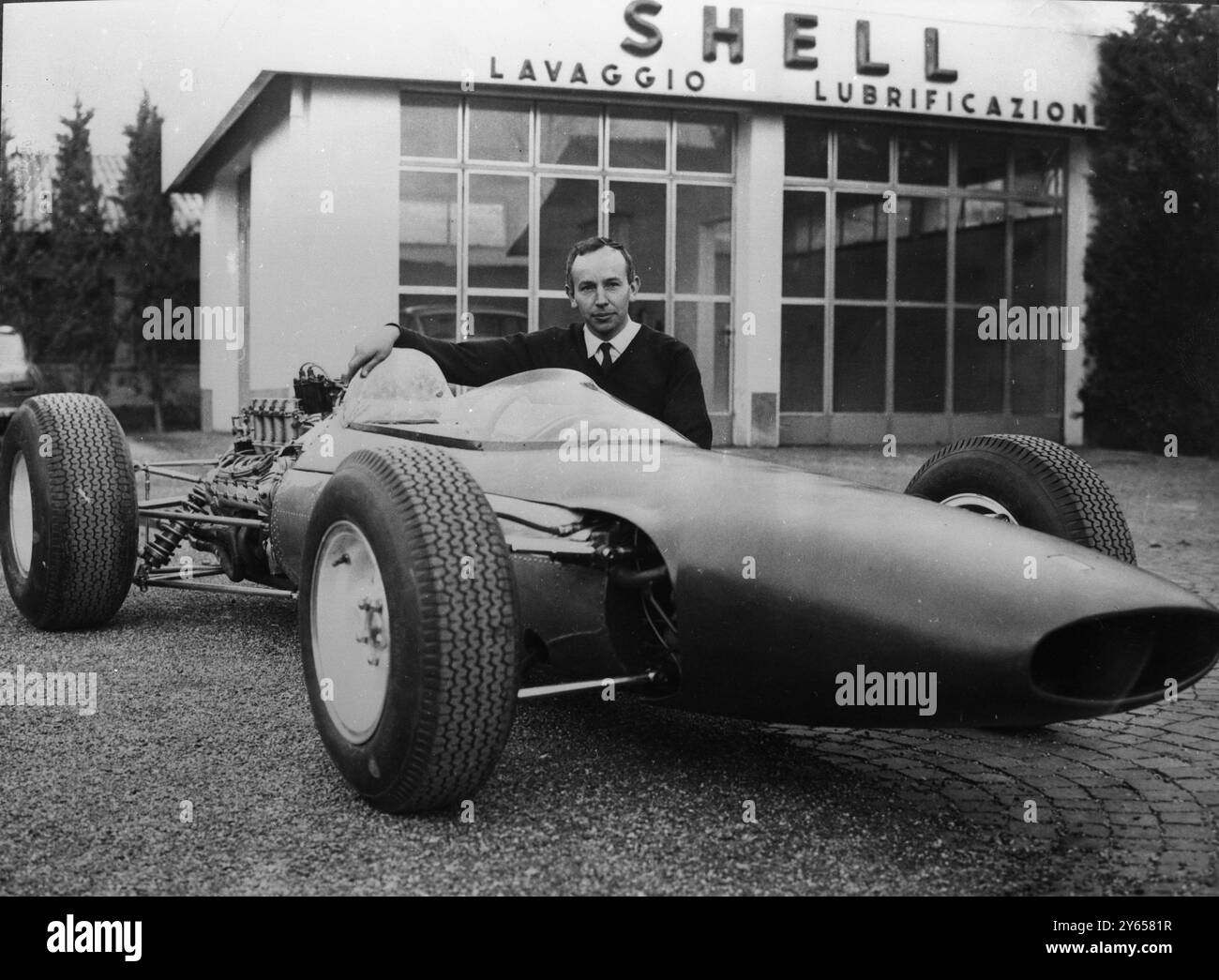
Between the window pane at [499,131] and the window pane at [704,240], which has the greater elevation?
the window pane at [499,131]

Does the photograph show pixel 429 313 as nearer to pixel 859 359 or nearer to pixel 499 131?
pixel 499 131

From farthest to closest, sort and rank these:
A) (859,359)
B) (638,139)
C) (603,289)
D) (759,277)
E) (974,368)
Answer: (974,368) → (859,359) → (759,277) → (638,139) → (603,289)

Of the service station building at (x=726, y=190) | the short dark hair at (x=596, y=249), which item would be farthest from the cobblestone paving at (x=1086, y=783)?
the service station building at (x=726, y=190)

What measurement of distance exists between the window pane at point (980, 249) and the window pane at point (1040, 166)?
496 millimetres

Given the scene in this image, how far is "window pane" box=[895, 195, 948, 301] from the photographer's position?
1836cm

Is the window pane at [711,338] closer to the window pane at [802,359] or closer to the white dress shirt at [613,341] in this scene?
the window pane at [802,359]

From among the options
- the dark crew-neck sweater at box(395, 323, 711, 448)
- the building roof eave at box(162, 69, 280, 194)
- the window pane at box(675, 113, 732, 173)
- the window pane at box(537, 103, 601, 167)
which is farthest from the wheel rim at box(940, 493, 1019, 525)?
the window pane at box(675, 113, 732, 173)

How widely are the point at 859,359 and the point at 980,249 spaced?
96.5 inches

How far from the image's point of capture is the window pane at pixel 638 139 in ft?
56.1

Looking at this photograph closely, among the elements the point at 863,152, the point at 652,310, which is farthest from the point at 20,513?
the point at 863,152

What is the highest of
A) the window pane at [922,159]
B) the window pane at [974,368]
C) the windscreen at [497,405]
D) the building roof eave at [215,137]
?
the building roof eave at [215,137]

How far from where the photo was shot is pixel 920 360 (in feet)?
61.2

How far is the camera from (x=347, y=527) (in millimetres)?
3338
